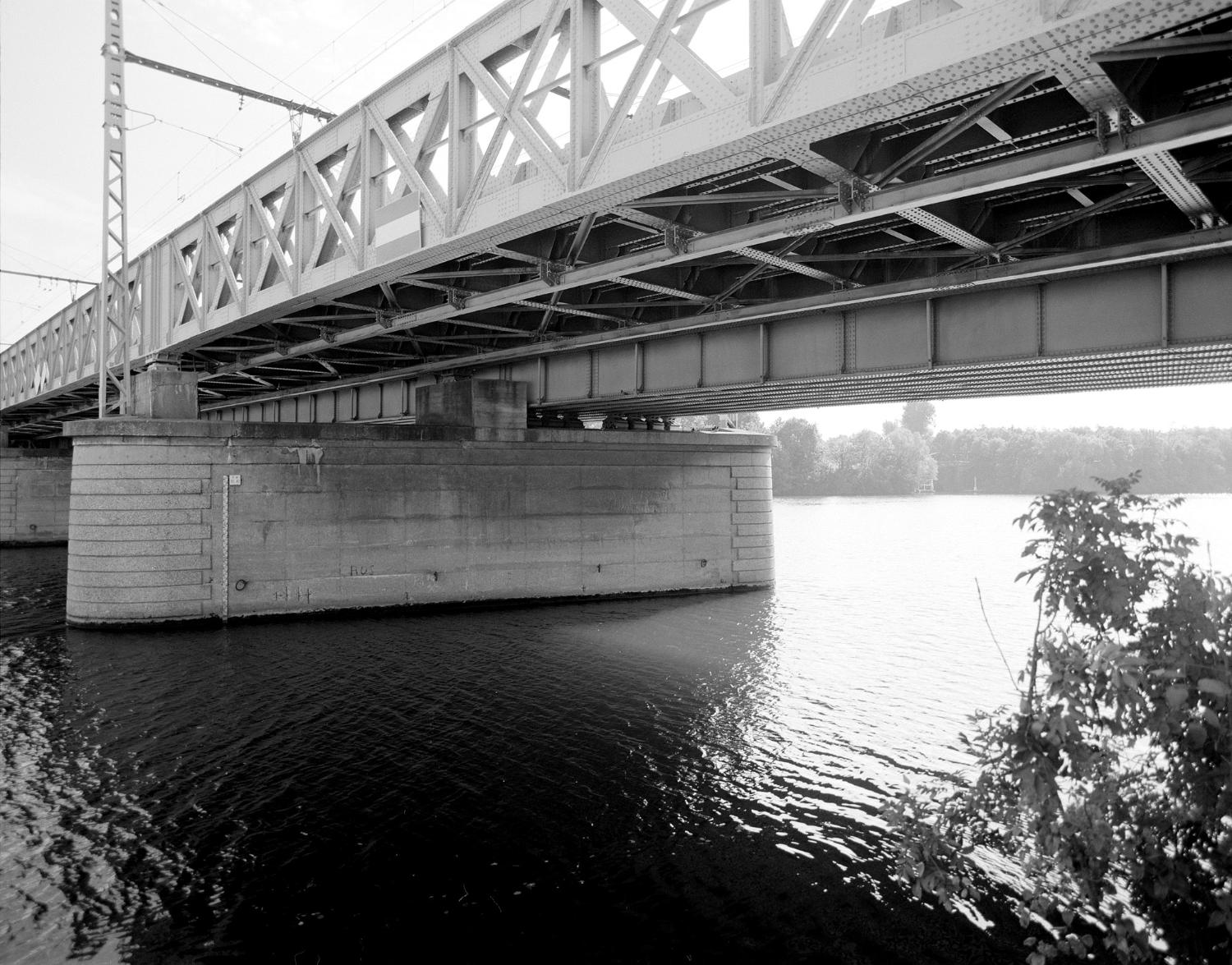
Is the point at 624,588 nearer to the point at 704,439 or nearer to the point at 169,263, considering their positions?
the point at 704,439

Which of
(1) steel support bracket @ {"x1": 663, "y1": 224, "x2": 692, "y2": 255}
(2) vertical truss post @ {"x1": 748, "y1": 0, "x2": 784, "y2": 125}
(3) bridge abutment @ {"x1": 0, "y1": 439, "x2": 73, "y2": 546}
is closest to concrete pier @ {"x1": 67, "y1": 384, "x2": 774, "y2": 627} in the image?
(1) steel support bracket @ {"x1": 663, "y1": 224, "x2": 692, "y2": 255}

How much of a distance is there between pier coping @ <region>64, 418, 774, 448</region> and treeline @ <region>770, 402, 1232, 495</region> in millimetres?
72872

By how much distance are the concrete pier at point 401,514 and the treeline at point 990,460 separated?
7347 cm

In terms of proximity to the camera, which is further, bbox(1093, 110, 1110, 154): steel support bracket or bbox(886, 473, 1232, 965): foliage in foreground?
bbox(1093, 110, 1110, 154): steel support bracket

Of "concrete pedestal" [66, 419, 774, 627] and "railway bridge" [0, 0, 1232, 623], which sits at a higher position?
"railway bridge" [0, 0, 1232, 623]

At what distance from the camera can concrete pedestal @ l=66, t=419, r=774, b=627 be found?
2350 centimetres

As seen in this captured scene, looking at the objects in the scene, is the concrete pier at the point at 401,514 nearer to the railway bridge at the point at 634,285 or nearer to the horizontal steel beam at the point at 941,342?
the railway bridge at the point at 634,285

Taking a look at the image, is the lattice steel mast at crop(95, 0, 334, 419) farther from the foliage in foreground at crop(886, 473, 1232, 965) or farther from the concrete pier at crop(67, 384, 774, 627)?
the foliage in foreground at crop(886, 473, 1232, 965)

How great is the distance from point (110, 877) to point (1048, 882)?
10.5m

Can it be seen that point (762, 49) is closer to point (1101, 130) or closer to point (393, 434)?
point (1101, 130)

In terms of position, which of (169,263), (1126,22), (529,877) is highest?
(169,263)

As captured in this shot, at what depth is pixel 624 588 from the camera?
30203 mm

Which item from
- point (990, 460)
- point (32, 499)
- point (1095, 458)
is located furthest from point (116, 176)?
point (990, 460)

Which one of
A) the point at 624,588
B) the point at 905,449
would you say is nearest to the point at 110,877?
the point at 624,588
